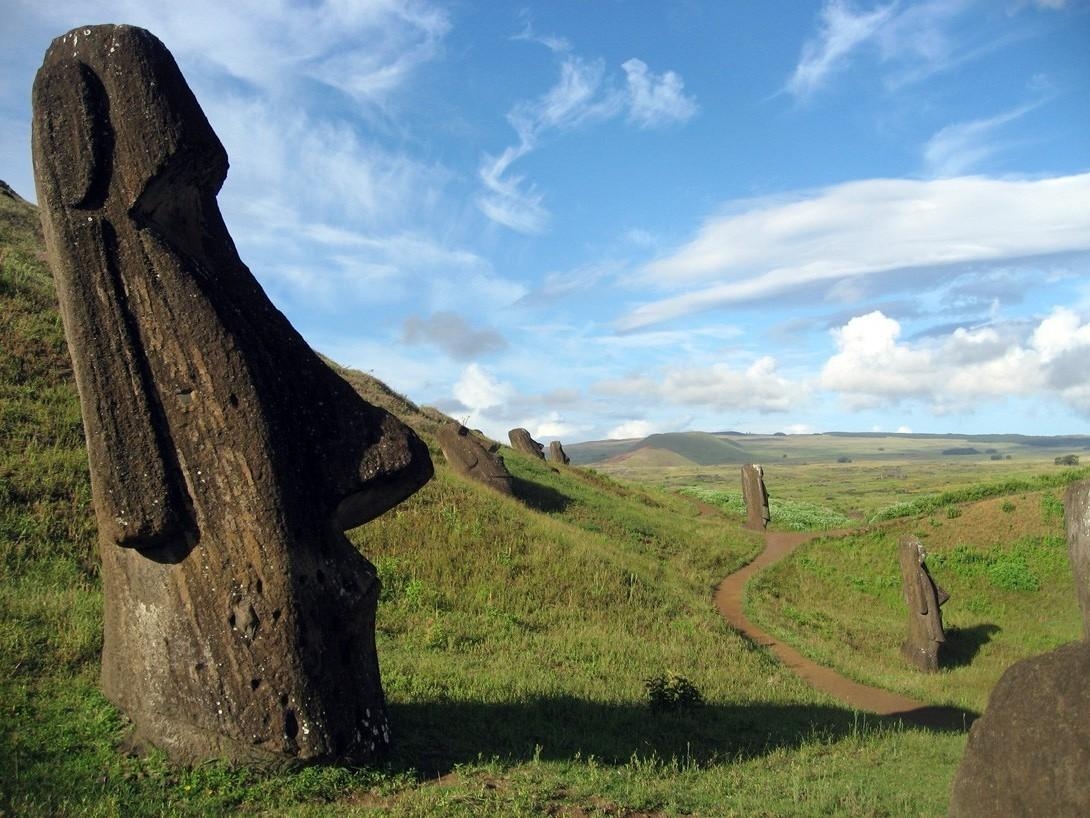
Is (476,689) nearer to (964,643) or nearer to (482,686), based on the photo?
(482,686)

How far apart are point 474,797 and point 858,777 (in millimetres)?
4051

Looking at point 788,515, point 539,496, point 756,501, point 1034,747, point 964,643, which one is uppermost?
point 539,496

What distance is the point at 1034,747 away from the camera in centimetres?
392

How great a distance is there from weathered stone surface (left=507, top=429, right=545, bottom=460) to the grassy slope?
22.8m

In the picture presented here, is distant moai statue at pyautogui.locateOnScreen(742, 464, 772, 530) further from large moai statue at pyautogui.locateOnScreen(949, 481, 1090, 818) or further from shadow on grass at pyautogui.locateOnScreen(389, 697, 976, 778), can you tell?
large moai statue at pyautogui.locateOnScreen(949, 481, 1090, 818)

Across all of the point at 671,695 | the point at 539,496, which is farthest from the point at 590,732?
the point at 539,496

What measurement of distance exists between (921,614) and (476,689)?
1228 cm

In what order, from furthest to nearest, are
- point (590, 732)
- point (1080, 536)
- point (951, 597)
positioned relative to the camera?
point (951, 597)
point (590, 732)
point (1080, 536)

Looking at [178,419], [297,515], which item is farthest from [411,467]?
[178,419]

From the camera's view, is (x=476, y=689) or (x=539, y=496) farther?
(x=539, y=496)

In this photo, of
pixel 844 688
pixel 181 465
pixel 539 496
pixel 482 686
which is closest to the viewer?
pixel 181 465

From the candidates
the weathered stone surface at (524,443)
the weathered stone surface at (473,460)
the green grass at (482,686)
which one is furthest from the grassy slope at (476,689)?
the weathered stone surface at (524,443)

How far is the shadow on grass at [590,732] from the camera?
777 cm

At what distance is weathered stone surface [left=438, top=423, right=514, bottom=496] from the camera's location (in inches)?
1078
